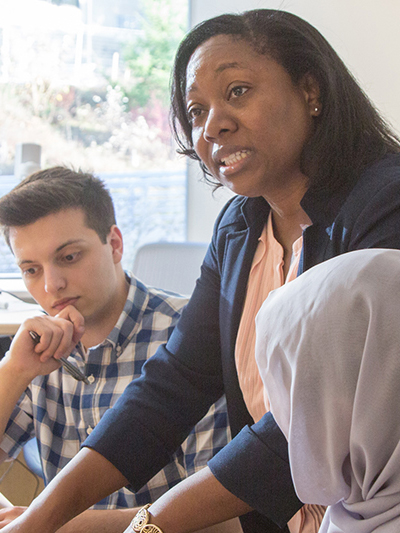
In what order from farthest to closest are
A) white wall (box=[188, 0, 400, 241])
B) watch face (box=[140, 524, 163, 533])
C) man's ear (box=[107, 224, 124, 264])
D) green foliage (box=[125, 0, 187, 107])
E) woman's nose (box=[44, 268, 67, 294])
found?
green foliage (box=[125, 0, 187, 107])
white wall (box=[188, 0, 400, 241])
man's ear (box=[107, 224, 124, 264])
woman's nose (box=[44, 268, 67, 294])
watch face (box=[140, 524, 163, 533])

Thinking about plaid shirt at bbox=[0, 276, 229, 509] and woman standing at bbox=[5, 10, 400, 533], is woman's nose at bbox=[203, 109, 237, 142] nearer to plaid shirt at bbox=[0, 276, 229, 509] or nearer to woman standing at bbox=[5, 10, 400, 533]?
woman standing at bbox=[5, 10, 400, 533]

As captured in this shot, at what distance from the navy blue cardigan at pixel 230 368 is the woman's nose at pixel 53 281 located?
36 centimetres

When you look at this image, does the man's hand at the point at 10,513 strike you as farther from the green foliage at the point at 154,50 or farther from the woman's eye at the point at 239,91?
the green foliage at the point at 154,50

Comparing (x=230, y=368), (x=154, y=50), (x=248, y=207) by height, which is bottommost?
(x=230, y=368)

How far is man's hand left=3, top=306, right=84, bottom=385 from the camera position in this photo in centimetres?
117

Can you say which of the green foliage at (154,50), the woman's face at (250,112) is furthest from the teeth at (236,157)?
the green foliage at (154,50)

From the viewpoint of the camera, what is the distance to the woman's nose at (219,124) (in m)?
0.97

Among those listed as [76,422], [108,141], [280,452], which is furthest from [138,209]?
[280,452]

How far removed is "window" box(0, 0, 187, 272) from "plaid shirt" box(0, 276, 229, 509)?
207 centimetres

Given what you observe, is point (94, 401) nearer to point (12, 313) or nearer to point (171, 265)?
point (12, 313)

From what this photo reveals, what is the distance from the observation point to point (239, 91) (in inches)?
38.0

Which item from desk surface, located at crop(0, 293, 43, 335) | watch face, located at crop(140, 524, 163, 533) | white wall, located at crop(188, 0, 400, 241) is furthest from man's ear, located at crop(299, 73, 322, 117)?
white wall, located at crop(188, 0, 400, 241)

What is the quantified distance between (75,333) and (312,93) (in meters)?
0.69

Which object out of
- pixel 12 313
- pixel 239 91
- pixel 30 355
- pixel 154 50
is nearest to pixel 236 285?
pixel 239 91
